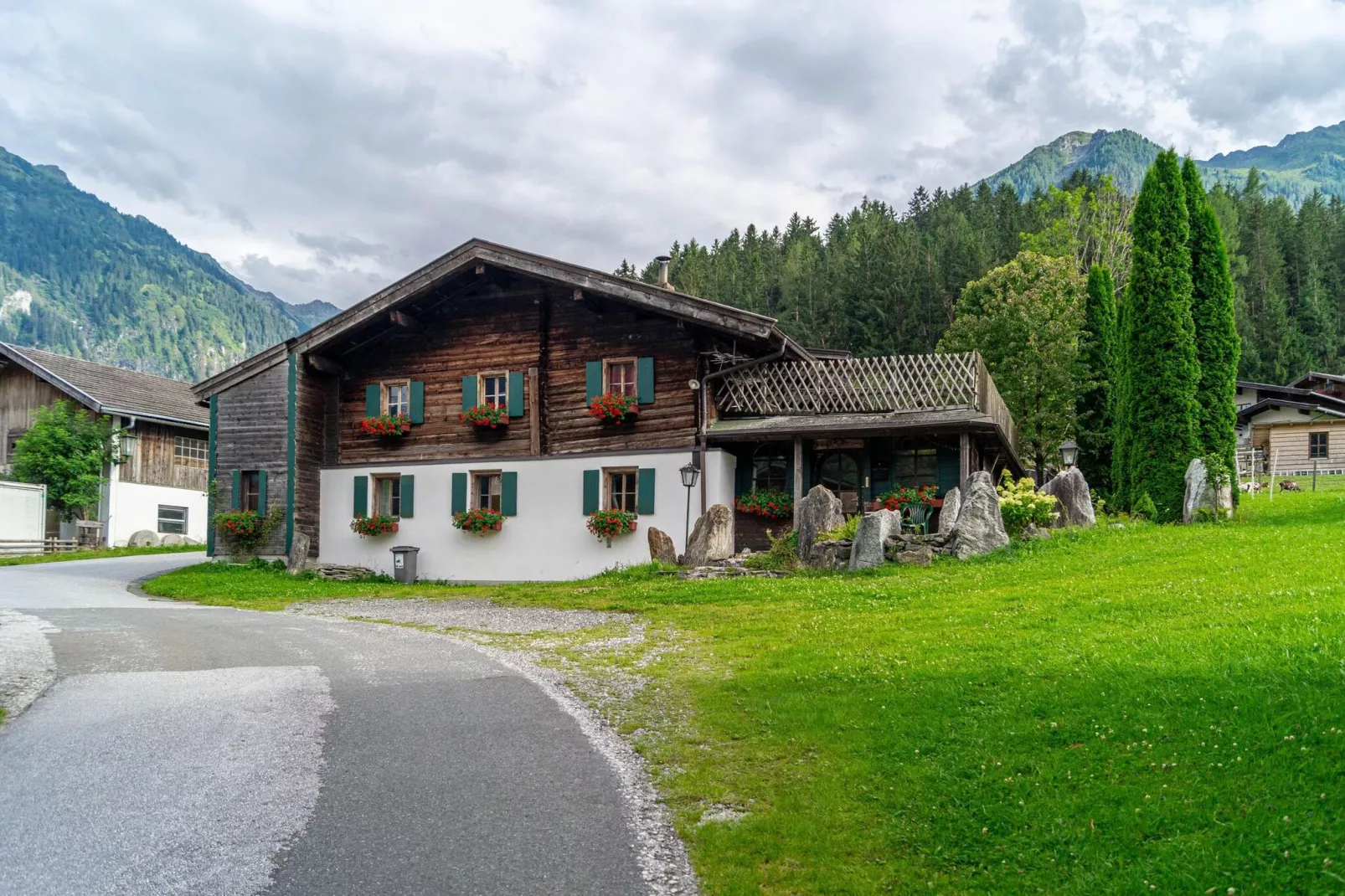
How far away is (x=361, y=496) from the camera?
26422mm

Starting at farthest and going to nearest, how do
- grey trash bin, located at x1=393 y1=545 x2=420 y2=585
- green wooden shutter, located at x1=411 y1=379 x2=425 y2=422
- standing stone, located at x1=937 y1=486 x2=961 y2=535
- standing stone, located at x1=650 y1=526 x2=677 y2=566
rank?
green wooden shutter, located at x1=411 y1=379 x2=425 y2=422, grey trash bin, located at x1=393 y1=545 x2=420 y2=585, standing stone, located at x1=650 y1=526 x2=677 y2=566, standing stone, located at x1=937 y1=486 x2=961 y2=535

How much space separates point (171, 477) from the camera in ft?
129

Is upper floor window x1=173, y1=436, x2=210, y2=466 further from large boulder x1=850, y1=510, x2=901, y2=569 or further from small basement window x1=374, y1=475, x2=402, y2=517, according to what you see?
large boulder x1=850, y1=510, x2=901, y2=569

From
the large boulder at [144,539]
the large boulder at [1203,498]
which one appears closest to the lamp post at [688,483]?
the large boulder at [1203,498]

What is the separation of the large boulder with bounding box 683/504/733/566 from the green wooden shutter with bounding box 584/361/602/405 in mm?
5595

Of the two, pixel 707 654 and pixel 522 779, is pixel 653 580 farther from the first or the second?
pixel 522 779

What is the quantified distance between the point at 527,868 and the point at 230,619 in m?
12.8

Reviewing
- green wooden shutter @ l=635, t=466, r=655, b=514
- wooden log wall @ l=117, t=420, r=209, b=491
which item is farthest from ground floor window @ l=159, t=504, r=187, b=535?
green wooden shutter @ l=635, t=466, r=655, b=514

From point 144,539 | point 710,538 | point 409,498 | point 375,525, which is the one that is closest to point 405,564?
point 375,525

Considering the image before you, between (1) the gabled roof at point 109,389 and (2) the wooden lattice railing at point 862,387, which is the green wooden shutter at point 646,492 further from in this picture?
(1) the gabled roof at point 109,389

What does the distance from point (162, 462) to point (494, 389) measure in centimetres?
2022

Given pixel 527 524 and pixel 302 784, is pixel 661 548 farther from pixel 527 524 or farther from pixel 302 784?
pixel 302 784

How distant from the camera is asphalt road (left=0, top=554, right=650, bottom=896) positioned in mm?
→ 5480

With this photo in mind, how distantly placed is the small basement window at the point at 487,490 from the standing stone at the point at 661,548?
5.54 metres
